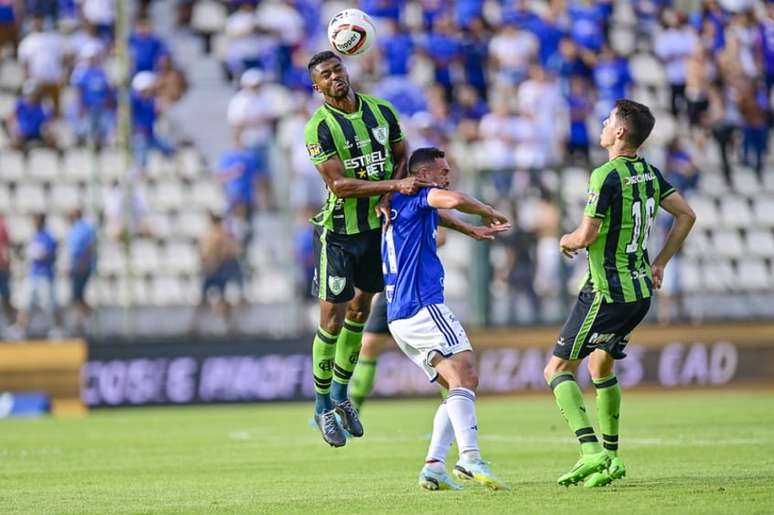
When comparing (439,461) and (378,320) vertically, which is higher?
(378,320)

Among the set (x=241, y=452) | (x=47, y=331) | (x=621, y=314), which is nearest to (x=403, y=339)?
(x=621, y=314)

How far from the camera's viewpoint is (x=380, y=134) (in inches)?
425

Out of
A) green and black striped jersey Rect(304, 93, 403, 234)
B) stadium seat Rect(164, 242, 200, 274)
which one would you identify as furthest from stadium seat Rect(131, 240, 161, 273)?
green and black striped jersey Rect(304, 93, 403, 234)

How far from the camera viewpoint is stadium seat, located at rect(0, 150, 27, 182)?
70.7 ft

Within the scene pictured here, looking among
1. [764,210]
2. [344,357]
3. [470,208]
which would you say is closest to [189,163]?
[764,210]

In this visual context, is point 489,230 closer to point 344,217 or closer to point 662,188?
point 662,188

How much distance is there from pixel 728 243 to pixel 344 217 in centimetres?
996

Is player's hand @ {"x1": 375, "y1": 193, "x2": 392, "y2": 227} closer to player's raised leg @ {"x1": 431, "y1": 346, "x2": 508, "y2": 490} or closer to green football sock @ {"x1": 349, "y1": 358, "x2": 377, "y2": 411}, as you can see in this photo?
player's raised leg @ {"x1": 431, "y1": 346, "x2": 508, "y2": 490}

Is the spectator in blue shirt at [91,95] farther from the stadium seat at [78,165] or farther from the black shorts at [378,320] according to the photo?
the black shorts at [378,320]

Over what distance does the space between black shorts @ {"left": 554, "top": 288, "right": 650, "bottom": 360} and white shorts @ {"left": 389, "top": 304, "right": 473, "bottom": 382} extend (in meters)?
0.76

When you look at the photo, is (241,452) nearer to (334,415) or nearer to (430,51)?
(334,415)

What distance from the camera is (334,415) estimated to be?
36.9ft

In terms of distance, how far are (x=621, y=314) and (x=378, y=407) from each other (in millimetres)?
10073

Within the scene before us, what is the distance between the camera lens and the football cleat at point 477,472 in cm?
874
